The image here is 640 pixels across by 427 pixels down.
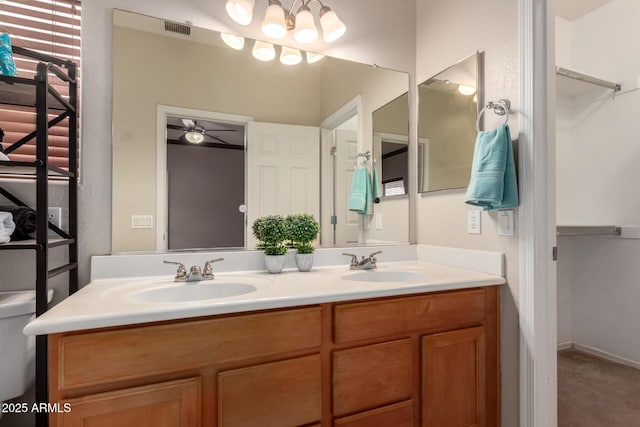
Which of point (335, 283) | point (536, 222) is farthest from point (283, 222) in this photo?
point (536, 222)

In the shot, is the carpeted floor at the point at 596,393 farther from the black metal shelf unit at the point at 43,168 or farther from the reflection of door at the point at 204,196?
the black metal shelf unit at the point at 43,168

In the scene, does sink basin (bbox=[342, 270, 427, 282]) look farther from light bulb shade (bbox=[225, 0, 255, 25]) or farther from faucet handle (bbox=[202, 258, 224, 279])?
light bulb shade (bbox=[225, 0, 255, 25])

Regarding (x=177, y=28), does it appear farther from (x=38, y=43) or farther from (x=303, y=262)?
(x=303, y=262)

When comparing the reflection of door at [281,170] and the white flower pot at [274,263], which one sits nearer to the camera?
the white flower pot at [274,263]

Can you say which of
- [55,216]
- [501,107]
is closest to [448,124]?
[501,107]

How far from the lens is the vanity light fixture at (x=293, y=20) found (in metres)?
1.54

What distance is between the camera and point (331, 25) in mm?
1688

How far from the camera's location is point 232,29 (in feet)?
5.26

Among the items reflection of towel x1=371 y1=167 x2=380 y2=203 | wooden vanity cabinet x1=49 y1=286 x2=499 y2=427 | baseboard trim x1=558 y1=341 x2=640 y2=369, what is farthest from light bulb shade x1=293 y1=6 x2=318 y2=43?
baseboard trim x1=558 y1=341 x2=640 y2=369

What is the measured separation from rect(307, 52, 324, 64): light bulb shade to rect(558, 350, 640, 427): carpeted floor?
2305 mm

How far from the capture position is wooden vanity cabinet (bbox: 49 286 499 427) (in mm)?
882

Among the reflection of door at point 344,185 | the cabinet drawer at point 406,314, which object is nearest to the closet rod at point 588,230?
the cabinet drawer at point 406,314

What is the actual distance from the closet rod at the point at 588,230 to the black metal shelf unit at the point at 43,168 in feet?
8.55

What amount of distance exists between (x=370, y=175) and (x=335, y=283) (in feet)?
2.81
